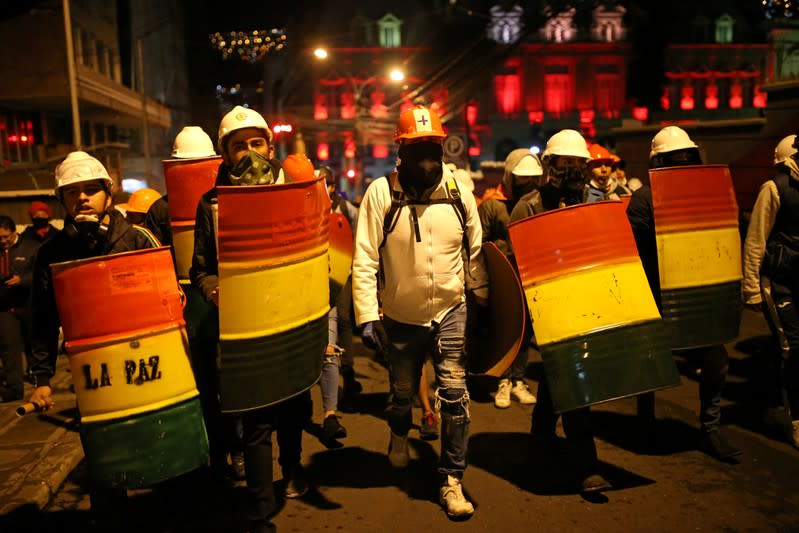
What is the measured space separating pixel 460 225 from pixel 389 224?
44 centimetres

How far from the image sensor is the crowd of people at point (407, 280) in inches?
151

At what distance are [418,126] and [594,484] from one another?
7.84ft

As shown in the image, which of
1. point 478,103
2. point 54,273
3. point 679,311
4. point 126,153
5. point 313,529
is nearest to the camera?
point 54,273

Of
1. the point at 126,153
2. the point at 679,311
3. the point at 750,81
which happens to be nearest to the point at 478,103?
the point at 750,81

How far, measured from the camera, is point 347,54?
61.6m

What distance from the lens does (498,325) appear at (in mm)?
4664

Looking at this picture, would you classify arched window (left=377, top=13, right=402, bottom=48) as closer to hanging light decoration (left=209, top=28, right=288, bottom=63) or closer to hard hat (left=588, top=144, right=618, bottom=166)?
hanging light decoration (left=209, top=28, right=288, bottom=63)

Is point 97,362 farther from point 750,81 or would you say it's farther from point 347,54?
point 750,81

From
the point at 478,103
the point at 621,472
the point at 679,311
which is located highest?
the point at 478,103

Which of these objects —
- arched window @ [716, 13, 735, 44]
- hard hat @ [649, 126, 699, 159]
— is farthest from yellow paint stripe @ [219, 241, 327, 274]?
arched window @ [716, 13, 735, 44]

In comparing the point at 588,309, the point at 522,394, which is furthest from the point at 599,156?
the point at 588,309

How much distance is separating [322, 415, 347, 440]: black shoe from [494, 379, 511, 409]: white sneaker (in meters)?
1.50

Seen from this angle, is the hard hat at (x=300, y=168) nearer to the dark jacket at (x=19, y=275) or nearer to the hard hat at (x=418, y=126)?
the hard hat at (x=418, y=126)

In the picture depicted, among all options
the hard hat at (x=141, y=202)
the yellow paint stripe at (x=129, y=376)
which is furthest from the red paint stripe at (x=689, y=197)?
the hard hat at (x=141, y=202)
